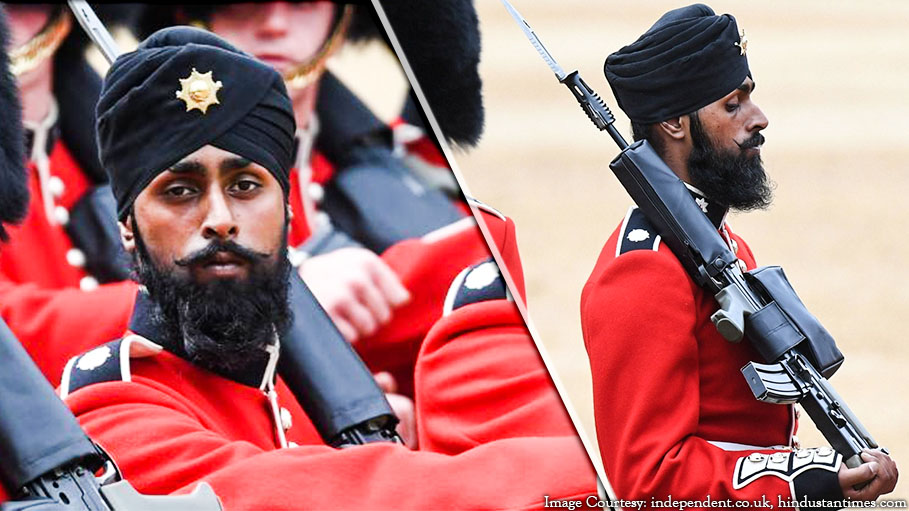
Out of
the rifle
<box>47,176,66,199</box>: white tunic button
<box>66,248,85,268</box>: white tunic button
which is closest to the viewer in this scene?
the rifle

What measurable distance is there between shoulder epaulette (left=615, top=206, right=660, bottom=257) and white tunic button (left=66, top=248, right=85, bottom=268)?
477mm

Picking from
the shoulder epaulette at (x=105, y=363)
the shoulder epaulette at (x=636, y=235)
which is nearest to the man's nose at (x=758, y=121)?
the shoulder epaulette at (x=636, y=235)

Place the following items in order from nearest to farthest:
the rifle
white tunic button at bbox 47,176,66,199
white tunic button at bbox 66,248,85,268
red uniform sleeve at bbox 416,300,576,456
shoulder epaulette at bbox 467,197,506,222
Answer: the rifle
red uniform sleeve at bbox 416,300,576,456
shoulder epaulette at bbox 467,197,506,222
white tunic button at bbox 66,248,85,268
white tunic button at bbox 47,176,66,199

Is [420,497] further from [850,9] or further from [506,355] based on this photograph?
[850,9]

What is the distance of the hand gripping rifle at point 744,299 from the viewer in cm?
138

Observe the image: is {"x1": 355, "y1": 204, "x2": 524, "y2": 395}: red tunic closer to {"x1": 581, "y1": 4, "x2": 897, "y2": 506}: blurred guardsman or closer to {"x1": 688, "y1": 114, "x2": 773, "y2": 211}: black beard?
{"x1": 581, "y1": 4, "x2": 897, "y2": 506}: blurred guardsman

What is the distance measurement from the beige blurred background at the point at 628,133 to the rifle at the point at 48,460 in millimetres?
278

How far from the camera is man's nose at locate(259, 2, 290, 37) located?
1175mm

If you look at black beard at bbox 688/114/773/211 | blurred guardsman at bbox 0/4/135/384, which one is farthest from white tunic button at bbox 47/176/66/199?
black beard at bbox 688/114/773/211

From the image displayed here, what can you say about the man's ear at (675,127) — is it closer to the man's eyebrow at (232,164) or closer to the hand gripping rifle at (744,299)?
the hand gripping rifle at (744,299)

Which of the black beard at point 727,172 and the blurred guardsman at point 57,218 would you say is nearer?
the blurred guardsman at point 57,218

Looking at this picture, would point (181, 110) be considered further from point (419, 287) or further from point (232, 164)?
point (419, 287)

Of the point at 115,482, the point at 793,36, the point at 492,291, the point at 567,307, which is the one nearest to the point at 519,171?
the point at 567,307

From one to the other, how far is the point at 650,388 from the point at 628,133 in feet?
0.76
